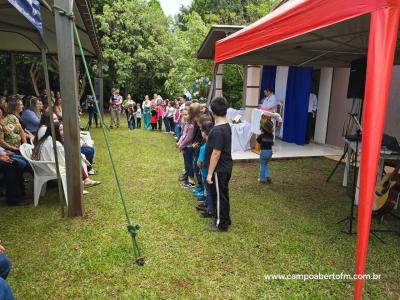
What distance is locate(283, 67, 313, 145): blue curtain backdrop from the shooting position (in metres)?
9.55

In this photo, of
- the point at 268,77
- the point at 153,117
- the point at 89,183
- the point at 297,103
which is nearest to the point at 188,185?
the point at 89,183

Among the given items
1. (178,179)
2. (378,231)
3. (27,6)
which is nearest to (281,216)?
(378,231)

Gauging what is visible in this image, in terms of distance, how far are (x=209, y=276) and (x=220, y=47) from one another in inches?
149

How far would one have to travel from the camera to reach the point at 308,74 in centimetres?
942

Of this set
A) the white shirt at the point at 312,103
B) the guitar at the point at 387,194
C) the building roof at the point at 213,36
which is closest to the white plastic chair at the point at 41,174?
the guitar at the point at 387,194

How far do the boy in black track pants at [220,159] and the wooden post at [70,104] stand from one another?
1644 mm

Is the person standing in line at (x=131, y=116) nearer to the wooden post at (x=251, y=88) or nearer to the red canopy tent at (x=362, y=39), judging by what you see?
the wooden post at (x=251, y=88)

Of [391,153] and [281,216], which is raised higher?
[391,153]

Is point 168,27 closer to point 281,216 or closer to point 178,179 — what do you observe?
point 178,179

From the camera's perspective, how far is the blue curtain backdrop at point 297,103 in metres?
9.55

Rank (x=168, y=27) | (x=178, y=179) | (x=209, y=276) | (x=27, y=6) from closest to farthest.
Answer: (x=27, y=6) → (x=209, y=276) → (x=178, y=179) → (x=168, y=27)

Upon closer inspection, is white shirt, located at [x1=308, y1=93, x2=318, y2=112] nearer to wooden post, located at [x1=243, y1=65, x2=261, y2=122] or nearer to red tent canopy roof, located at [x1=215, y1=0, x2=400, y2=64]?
wooden post, located at [x1=243, y1=65, x2=261, y2=122]

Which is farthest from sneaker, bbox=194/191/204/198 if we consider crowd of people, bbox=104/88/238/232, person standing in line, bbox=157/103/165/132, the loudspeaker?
person standing in line, bbox=157/103/165/132

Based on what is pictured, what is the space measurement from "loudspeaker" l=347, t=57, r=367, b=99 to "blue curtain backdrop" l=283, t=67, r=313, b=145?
4.29 m
